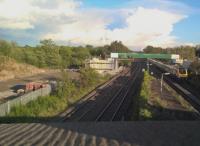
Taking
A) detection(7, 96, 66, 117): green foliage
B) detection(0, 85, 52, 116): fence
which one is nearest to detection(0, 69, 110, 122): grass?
detection(7, 96, 66, 117): green foliage

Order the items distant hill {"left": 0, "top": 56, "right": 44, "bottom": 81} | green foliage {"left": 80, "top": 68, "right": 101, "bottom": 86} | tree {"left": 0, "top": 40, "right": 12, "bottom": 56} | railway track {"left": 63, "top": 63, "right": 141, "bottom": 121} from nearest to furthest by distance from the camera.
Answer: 1. railway track {"left": 63, "top": 63, "right": 141, "bottom": 121}
2. green foliage {"left": 80, "top": 68, "right": 101, "bottom": 86}
3. distant hill {"left": 0, "top": 56, "right": 44, "bottom": 81}
4. tree {"left": 0, "top": 40, "right": 12, "bottom": 56}

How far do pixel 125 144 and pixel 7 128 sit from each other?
7821mm

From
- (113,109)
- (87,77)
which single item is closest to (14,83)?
(87,77)

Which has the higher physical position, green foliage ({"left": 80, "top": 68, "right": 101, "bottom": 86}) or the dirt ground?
green foliage ({"left": 80, "top": 68, "right": 101, "bottom": 86})

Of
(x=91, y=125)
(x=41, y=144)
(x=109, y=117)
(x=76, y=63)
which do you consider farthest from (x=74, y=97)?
(x=76, y=63)

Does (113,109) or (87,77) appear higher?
(87,77)

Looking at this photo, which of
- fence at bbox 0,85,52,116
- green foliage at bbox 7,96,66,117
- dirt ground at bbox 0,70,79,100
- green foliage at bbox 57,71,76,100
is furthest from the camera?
dirt ground at bbox 0,70,79,100

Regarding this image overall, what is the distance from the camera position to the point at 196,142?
16.1 m

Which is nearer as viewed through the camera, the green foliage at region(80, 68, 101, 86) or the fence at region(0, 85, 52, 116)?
the fence at region(0, 85, 52, 116)

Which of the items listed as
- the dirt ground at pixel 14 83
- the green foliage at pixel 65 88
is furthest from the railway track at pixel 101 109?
the dirt ground at pixel 14 83

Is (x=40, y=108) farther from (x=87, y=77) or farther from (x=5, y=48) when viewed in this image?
(x=5, y=48)

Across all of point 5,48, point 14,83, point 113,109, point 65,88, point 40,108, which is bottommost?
point 14,83

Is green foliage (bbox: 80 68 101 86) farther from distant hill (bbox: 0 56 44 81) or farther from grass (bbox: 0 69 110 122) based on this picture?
distant hill (bbox: 0 56 44 81)

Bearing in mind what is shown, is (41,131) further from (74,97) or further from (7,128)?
(74,97)
